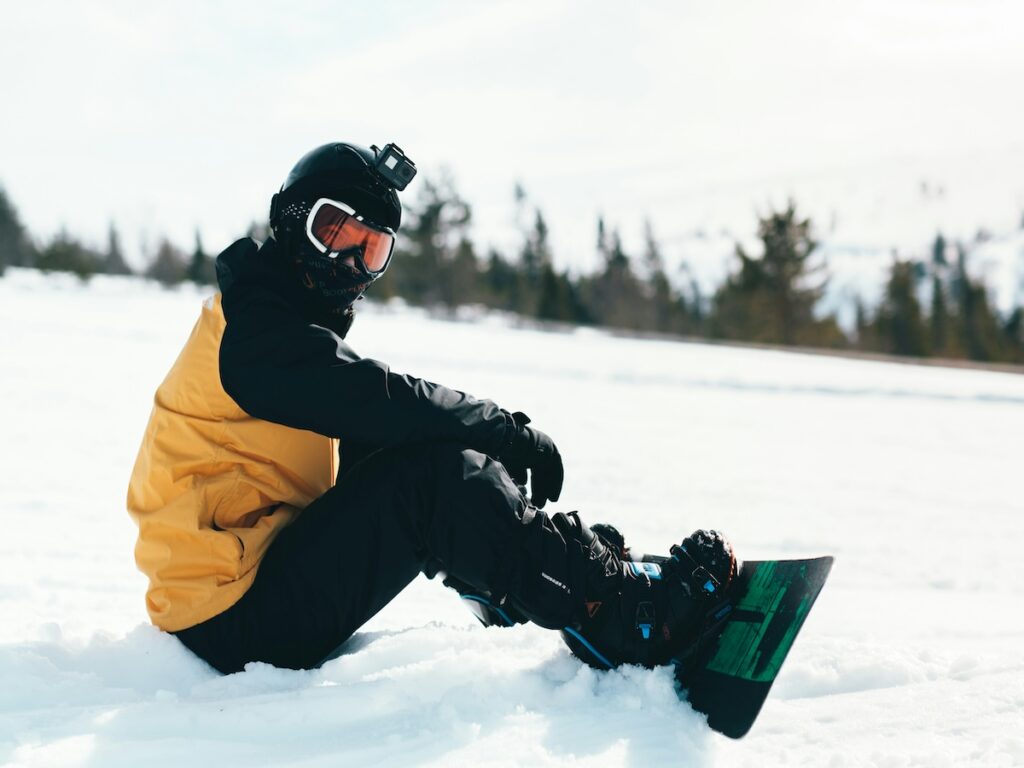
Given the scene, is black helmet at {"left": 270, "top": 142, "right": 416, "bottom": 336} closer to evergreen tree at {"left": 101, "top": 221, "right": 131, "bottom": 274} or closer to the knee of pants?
the knee of pants

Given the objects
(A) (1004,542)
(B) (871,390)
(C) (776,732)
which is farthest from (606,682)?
(B) (871,390)

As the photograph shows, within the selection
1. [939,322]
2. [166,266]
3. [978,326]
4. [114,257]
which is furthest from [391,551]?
[114,257]

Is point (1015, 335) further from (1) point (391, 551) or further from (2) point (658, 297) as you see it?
(1) point (391, 551)

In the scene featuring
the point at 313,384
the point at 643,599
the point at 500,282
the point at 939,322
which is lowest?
the point at 939,322

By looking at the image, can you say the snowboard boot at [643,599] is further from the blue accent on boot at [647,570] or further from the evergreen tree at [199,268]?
the evergreen tree at [199,268]

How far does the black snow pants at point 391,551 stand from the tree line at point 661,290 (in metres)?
30.8

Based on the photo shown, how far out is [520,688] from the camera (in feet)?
6.82

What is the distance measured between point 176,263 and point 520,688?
6829 centimetres

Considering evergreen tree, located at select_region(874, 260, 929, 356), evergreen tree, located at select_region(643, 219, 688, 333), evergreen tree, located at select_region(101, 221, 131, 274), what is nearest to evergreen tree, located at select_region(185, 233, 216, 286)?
evergreen tree, located at select_region(101, 221, 131, 274)

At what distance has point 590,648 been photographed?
2.12 metres

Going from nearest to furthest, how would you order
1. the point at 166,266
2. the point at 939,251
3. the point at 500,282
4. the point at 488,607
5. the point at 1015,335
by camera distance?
the point at 488,607 → the point at 1015,335 → the point at 500,282 → the point at 166,266 → the point at 939,251

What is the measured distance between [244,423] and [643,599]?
105cm

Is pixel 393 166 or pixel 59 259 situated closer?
pixel 393 166

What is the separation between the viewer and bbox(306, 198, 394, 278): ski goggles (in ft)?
7.10
